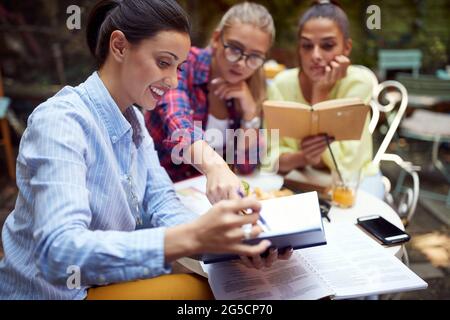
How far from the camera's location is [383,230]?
1.41 m

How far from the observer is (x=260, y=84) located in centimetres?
212

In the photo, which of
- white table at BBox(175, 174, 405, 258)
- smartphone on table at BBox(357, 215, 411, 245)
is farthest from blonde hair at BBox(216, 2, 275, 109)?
smartphone on table at BBox(357, 215, 411, 245)

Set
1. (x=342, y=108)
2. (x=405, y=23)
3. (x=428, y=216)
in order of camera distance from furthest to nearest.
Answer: (x=405, y=23)
(x=428, y=216)
(x=342, y=108)

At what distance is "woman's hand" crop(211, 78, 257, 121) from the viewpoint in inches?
78.8

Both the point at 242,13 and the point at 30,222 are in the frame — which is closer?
the point at 30,222

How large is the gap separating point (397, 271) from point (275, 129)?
805 mm

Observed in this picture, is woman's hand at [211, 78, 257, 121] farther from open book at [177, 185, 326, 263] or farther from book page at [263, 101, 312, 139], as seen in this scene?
open book at [177, 185, 326, 263]

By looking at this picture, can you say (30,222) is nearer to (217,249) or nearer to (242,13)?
(217,249)

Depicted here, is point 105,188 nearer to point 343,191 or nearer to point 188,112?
point 188,112

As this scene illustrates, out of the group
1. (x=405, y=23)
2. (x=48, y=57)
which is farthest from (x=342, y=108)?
(x=405, y=23)

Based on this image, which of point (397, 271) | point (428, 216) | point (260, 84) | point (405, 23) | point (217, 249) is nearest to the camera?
point (217, 249)

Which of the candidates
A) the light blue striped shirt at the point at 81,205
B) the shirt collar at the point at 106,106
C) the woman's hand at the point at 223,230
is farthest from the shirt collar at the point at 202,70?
the woman's hand at the point at 223,230

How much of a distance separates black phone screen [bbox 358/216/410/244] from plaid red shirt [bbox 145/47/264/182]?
0.64m

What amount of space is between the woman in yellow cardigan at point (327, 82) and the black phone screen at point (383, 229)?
457mm
